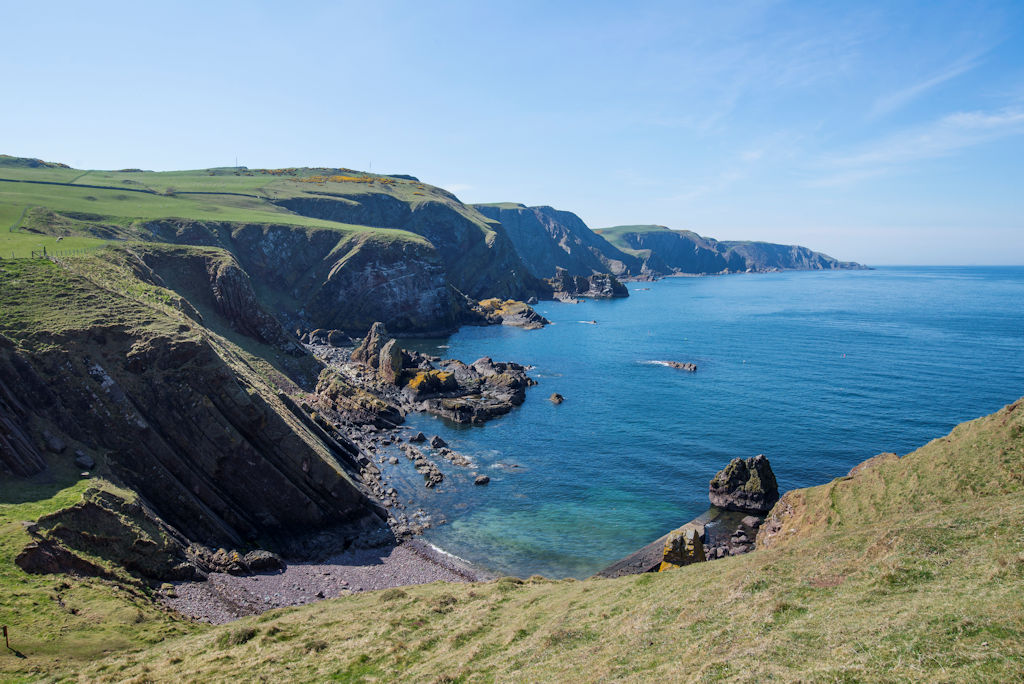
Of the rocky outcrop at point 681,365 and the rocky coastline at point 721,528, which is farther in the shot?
the rocky outcrop at point 681,365

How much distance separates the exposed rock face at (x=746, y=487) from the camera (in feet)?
154

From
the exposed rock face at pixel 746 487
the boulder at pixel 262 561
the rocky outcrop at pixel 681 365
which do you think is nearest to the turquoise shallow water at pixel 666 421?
the rocky outcrop at pixel 681 365

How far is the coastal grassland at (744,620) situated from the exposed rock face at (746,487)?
14777 mm

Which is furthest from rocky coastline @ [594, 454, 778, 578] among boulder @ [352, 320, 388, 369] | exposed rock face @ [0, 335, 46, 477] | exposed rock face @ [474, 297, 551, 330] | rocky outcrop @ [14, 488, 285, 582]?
exposed rock face @ [474, 297, 551, 330]

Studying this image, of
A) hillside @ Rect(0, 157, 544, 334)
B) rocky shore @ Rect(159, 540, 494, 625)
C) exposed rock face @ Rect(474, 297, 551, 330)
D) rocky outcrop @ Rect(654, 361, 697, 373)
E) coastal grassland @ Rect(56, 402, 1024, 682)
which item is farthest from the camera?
exposed rock face @ Rect(474, 297, 551, 330)

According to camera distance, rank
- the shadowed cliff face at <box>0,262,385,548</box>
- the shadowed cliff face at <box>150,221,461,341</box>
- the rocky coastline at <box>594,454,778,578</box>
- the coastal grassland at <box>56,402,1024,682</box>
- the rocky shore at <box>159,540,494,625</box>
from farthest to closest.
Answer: the shadowed cliff face at <box>150,221,461,341</box>
the shadowed cliff face at <box>0,262,385,548</box>
the rocky coastline at <box>594,454,778,578</box>
the rocky shore at <box>159,540,494,625</box>
the coastal grassland at <box>56,402,1024,682</box>

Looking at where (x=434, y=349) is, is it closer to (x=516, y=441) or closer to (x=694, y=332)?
(x=516, y=441)

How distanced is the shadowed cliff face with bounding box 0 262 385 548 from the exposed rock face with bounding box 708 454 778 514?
99.5ft

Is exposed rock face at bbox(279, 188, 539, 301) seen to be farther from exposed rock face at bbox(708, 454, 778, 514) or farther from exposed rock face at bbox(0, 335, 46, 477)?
exposed rock face at bbox(0, 335, 46, 477)

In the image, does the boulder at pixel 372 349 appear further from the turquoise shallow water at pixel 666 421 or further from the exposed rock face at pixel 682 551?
the exposed rock face at pixel 682 551

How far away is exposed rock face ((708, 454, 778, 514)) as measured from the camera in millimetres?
47062

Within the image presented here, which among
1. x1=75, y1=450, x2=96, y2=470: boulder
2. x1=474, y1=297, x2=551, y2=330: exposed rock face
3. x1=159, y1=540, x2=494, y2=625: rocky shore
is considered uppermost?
x1=474, y1=297, x2=551, y2=330: exposed rock face

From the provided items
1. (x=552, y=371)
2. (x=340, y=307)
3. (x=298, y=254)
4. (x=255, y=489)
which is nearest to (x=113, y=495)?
(x=255, y=489)

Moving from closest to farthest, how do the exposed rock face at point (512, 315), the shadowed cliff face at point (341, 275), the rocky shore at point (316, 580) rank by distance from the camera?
the rocky shore at point (316, 580) → the shadowed cliff face at point (341, 275) → the exposed rock face at point (512, 315)
